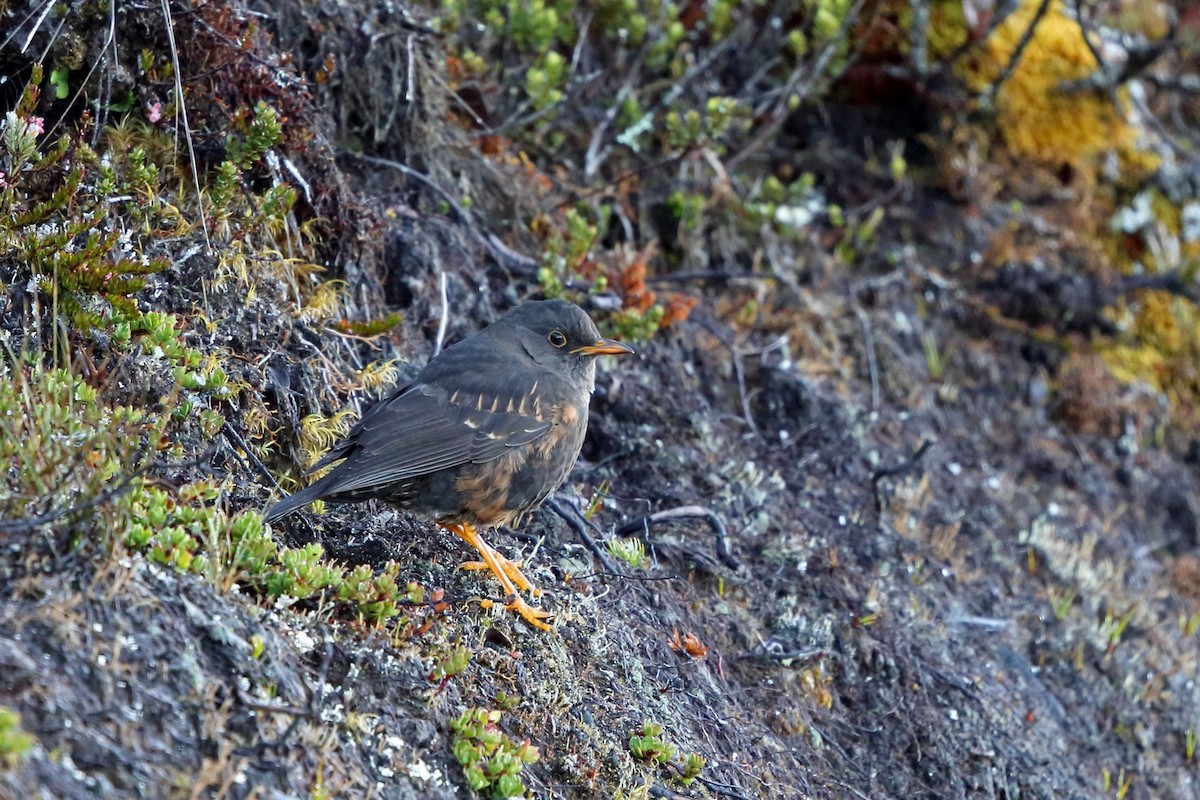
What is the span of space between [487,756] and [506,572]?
3.97 feet

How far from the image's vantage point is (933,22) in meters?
10.2

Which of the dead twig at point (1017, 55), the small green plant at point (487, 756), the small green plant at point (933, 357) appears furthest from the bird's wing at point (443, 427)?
the dead twig at point (1017, 55)

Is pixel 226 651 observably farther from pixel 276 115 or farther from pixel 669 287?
pixel 669 287

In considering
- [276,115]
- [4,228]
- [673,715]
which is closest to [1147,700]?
[673,715]

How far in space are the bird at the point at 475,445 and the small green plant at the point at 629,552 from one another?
0.59 metres

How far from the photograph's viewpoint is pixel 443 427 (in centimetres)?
540

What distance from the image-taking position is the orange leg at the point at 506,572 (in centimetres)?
508

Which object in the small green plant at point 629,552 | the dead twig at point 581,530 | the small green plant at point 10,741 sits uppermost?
the small green plant at point 10,741

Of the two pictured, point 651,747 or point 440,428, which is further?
point 440,428

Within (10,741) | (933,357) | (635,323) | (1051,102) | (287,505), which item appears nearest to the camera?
(10,741)

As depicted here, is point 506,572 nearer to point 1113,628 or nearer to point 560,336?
point 560,336

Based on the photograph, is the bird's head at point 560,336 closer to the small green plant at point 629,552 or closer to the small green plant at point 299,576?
the small green plant at point 629,552

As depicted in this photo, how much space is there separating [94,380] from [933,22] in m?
7.72

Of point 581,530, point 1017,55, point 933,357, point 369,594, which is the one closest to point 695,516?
point 581,530
